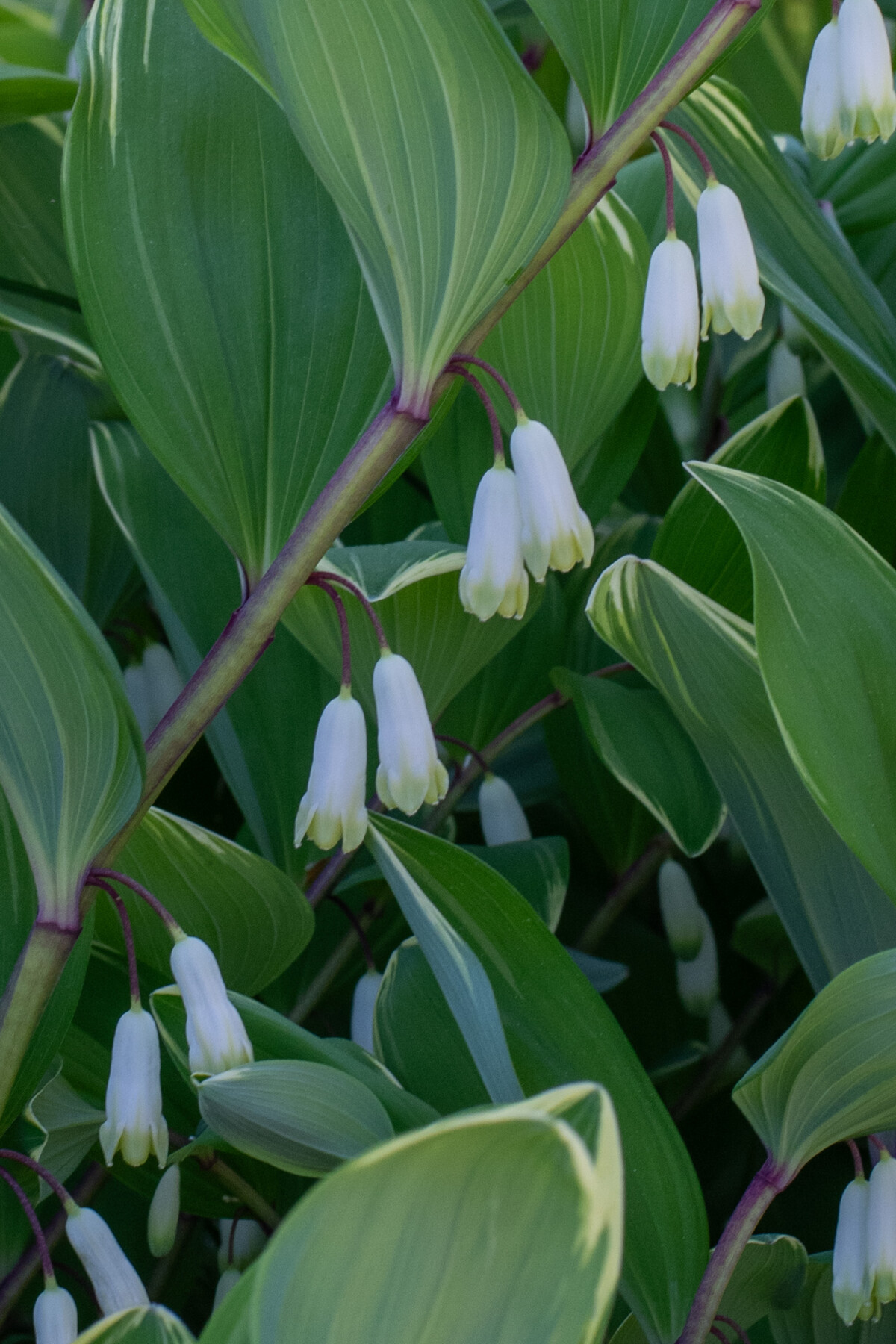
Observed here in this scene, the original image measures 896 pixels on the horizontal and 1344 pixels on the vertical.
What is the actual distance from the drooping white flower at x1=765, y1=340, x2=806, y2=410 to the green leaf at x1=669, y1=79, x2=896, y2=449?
0.20 metres

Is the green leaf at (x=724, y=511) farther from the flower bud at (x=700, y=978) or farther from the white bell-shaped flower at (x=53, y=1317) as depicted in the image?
the white bell-shaped flower at (x=53, y=1317)

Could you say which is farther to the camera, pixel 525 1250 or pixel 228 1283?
pixel 228 1283

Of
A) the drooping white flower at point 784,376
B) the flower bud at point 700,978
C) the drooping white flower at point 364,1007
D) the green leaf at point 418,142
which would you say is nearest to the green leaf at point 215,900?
the drooping white flower at point 364,1007

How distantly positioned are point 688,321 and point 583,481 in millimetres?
370

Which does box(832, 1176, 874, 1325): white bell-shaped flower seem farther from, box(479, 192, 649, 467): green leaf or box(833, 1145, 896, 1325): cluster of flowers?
box(479, 192, 649, 467): green leaf

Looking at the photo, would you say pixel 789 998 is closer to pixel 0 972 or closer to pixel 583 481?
pixel 583 481

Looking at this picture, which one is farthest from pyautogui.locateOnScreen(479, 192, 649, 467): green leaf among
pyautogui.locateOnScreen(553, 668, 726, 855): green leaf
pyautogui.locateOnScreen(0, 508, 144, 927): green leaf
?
pyautogui.locateOnScreen(0, 508, 144, 927): green leaf

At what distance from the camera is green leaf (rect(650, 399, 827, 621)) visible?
0.83m

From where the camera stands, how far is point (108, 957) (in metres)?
0.74

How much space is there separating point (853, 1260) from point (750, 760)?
0.81 feet

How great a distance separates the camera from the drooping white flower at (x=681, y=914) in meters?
0.96

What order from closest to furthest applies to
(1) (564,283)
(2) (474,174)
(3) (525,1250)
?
(3) (525,1250)
(2) (474,174)
(1) (564,283)

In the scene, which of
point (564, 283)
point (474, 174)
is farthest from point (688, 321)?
point (564, 283)

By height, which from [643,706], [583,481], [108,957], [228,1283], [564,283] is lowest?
[228,1283]
